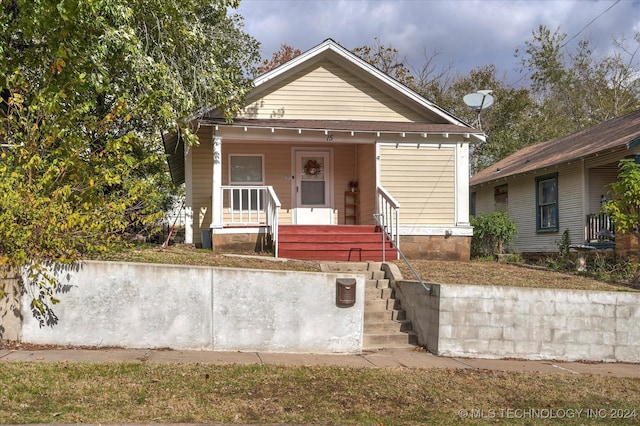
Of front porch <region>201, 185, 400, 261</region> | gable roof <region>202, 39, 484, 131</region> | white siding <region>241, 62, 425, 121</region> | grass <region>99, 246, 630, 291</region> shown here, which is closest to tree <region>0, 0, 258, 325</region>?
grass <region>99, 246, 630, 291</region>

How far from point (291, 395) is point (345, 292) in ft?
8.46

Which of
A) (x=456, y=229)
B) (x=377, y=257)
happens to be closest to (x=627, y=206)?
(x=456, y=229)

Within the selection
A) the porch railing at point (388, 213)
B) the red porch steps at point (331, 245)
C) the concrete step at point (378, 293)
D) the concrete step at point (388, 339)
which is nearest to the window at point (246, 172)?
the red porch steps at point (331, 245)

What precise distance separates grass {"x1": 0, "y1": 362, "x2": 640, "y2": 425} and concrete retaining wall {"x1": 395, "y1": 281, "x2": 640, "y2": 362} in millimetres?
1233

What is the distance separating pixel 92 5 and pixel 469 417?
7035 millimetres

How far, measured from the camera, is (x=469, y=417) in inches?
227

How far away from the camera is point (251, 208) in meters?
14.5

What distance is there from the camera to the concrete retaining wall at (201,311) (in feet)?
26.2

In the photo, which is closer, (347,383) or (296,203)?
(347,383)

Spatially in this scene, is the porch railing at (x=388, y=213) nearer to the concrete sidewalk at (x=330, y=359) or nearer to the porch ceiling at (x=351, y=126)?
the porch ceiling at (x=351, y=126)

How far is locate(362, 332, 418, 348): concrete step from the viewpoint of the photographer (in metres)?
9.11

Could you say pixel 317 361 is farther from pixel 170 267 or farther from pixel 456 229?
pixel 456 229

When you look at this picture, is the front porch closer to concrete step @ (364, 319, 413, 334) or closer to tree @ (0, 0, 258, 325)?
tree @ (0, 0, 258, 325)

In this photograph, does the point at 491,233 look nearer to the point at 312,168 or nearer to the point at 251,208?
the point at 312,168
